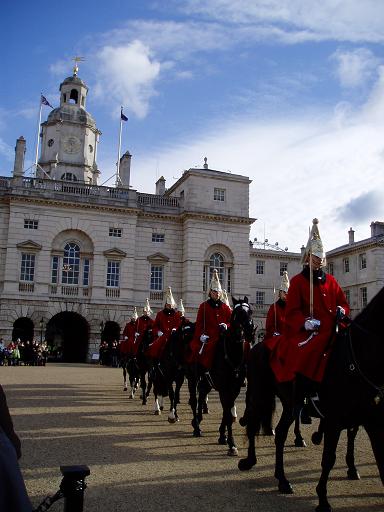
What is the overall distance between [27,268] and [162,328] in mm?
28530

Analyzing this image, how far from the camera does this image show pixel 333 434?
619 centimetres

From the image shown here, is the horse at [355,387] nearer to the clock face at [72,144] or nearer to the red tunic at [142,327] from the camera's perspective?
the red tunic at [142,327]

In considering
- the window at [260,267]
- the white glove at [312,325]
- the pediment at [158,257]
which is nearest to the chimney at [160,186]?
the pediment at [158,257]

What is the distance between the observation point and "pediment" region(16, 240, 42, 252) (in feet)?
135

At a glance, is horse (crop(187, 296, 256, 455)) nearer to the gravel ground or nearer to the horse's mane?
the gravel ground

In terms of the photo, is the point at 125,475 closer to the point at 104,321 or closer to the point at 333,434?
the point at 333,434

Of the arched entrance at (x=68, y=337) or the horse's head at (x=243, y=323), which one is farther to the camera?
the arched entrance at (x=68, y=337)

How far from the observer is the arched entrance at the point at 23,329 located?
42.6 m

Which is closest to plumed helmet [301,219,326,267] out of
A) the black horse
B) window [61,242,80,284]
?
the black horse

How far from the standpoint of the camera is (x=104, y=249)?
43156mm

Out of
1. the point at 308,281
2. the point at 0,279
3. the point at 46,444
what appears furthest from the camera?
the point at 0,279

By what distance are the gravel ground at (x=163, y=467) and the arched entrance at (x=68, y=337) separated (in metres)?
31.0

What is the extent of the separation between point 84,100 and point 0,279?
900 inches

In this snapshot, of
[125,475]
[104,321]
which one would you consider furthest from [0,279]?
[125,475]
